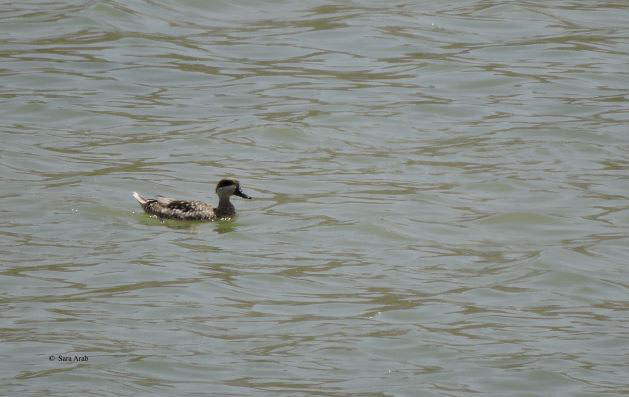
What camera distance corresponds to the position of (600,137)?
17.6 meters

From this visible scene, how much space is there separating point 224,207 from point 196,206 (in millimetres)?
310

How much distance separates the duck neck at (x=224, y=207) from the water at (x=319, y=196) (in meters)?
0.20

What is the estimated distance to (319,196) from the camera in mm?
15664

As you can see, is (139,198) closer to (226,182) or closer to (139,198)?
(139,198)

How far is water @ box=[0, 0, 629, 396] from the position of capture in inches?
421

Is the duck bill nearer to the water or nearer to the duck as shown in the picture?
the duck

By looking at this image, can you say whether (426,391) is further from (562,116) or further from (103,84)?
(103,84)

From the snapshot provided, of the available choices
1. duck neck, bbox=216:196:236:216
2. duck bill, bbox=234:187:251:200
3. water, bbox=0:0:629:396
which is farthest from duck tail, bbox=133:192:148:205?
duck bill, bbox=234:187:251:200

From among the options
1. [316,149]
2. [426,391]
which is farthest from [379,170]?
[426,391]

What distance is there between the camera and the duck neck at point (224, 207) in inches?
588

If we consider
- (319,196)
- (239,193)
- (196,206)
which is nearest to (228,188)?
(239,193)

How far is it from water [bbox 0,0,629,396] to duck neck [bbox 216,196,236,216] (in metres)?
0.20

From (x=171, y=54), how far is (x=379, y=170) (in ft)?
18.5

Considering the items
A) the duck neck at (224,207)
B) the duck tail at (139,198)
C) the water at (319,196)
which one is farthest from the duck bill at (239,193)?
the duck tail at (139,198)
